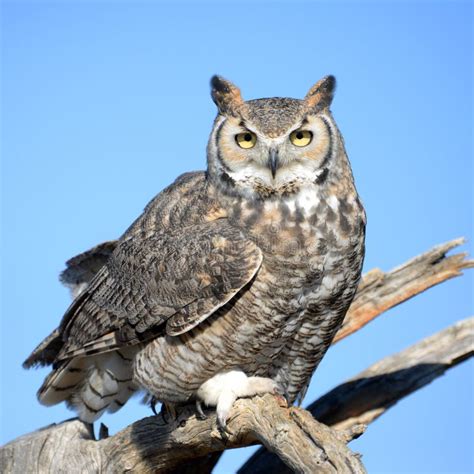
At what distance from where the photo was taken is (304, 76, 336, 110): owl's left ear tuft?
13.0 ft

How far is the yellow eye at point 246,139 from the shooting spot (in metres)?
3.82

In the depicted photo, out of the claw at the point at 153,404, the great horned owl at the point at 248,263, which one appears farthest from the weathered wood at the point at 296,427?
the great horned owl at the point at 248,263

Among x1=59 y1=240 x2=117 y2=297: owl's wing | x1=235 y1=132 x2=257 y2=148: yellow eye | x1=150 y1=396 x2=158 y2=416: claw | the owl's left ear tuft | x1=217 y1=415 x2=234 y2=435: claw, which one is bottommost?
x1=217 y1=415 x2=234 y2=435: claw

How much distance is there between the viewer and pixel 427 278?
17.5 ft

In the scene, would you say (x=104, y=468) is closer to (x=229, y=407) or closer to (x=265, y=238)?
(x=229, y=407)

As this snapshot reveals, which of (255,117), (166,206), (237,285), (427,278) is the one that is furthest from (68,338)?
(427,278)

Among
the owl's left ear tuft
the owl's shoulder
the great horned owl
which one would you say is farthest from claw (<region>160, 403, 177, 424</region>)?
the owl's left ear tuft

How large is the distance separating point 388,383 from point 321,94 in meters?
2.14

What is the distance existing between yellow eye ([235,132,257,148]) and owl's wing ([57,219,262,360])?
37 cm

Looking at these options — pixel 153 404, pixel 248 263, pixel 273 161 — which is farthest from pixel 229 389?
pixel 273 161

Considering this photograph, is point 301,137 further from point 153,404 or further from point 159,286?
point 153,404

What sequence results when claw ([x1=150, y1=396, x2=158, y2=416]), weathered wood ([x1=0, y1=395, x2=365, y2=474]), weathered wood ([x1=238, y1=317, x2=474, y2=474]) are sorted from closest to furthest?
weathered wood ([x1=0, y1=395, x2=365, y2=474]) < claw ([x1=150, y1=396, x2=158, y2=416]) < weathered wood ([x1=238, y1=317, x2=474, y2=474])

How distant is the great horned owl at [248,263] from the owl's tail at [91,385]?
428 millimetres

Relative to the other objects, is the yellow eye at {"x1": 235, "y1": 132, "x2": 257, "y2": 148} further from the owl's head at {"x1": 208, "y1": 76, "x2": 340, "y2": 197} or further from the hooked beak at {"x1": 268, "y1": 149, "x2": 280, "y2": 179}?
the hooked beak at {"x1": 268, "y1": 149, "x2": 280, "y2": 179}
